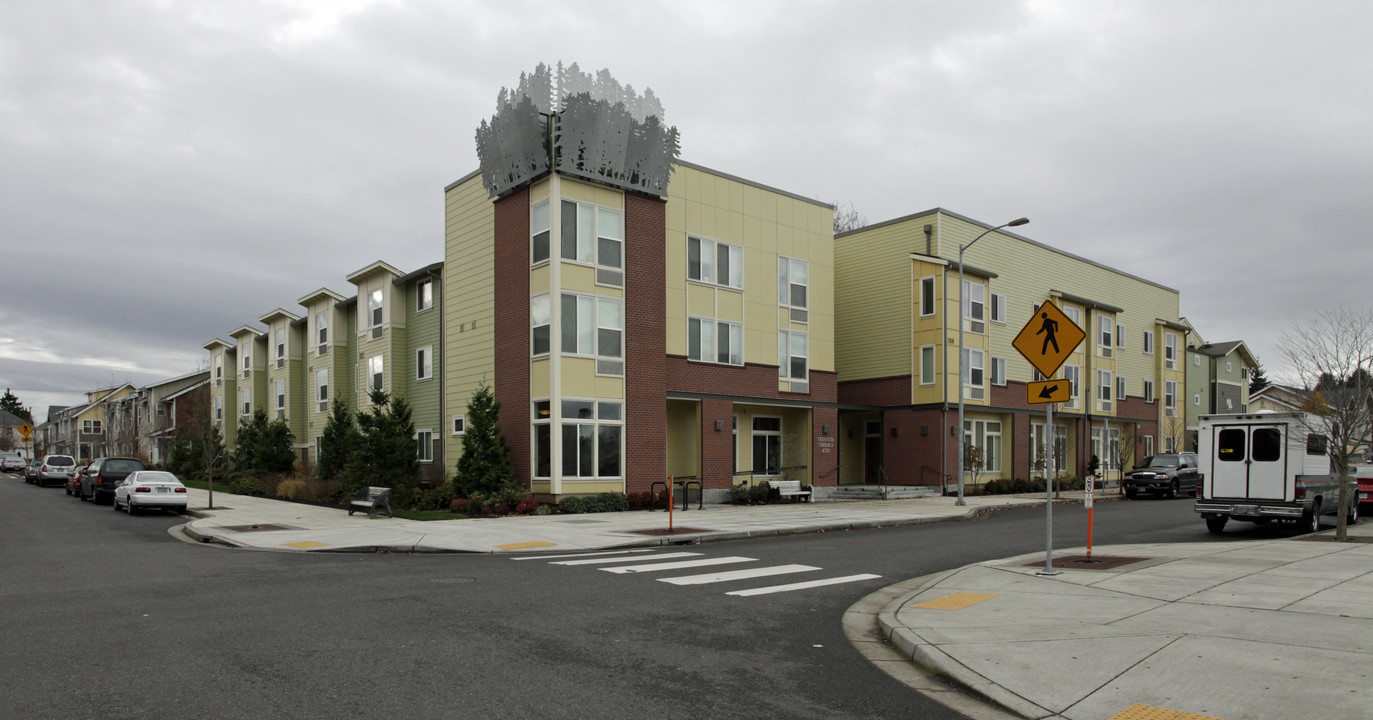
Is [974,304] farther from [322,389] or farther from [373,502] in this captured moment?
[322,389]

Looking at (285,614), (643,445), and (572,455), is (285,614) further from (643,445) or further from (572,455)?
(643,445)

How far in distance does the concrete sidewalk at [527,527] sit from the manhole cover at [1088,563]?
280 inches

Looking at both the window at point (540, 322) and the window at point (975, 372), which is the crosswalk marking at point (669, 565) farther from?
the window at point (975, 372)

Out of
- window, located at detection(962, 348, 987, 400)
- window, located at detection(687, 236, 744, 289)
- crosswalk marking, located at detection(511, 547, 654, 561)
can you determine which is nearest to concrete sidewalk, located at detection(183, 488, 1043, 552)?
crosswalk marking, located at detection(511, 547, 654, 561)

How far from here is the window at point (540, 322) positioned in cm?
2728

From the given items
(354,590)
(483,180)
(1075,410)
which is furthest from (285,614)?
(1075,410)

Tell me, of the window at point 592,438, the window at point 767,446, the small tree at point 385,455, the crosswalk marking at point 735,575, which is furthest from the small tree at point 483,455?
the crosswalk marking at point 735,575

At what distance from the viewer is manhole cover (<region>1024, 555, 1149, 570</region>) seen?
1311 centimetres

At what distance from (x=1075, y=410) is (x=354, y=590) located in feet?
140

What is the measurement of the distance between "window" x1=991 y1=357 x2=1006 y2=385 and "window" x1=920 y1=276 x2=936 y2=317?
540 centimetres

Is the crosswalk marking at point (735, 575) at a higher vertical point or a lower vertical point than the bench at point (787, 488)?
higher

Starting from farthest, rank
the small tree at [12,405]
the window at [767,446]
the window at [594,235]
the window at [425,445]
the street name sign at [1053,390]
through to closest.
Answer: the small tree at [12,405], the window at [425,445], the window at [767,446], the window at [594,235], the street name sign at [1053,390]

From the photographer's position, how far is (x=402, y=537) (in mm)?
18406

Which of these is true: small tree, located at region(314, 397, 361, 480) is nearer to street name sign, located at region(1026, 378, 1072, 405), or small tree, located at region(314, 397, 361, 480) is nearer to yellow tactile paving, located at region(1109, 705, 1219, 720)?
street name sign, located at region(1026, 378, 1072, 405)
